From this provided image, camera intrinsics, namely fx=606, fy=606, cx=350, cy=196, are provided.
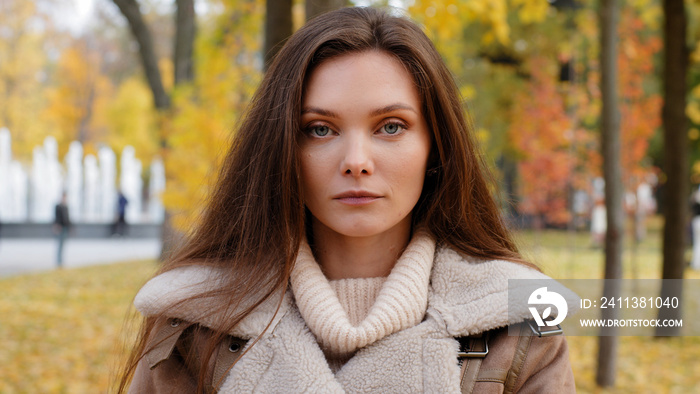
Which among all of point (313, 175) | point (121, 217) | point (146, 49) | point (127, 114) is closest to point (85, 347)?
point (146, 49)

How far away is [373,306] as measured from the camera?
176cm

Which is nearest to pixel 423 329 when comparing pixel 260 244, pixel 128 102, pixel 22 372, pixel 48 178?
pixel 260 244

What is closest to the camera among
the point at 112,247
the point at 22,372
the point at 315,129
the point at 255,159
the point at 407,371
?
the point at 407,371

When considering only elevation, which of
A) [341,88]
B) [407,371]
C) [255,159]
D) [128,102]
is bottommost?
[407,371]

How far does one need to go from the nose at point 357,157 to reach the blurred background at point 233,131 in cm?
77

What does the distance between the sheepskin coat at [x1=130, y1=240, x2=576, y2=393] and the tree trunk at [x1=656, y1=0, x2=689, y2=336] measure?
560 cm

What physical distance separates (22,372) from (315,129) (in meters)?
5.33

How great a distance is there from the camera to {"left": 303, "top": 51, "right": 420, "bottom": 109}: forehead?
68.2 inches

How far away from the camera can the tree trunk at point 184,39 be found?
10.6 metres

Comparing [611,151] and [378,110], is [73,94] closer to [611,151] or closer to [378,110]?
[611,151]

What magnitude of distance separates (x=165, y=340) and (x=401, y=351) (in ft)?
2.28

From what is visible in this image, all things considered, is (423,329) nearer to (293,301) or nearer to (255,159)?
(293,301)

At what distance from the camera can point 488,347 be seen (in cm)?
170

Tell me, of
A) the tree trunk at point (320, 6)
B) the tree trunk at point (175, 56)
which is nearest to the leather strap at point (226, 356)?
the tree trunk at point (320, 6)
